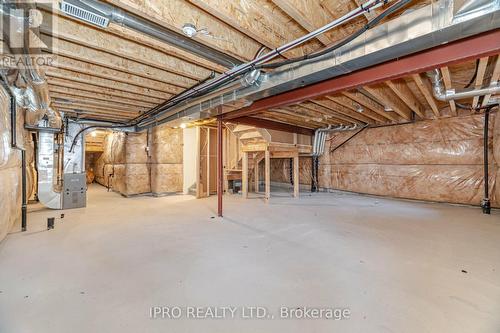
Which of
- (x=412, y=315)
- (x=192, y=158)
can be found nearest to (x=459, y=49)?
(x=412, y=315)

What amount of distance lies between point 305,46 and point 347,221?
271cm

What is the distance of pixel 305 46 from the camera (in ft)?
7.33

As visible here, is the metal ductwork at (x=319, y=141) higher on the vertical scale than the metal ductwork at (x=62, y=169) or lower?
higher

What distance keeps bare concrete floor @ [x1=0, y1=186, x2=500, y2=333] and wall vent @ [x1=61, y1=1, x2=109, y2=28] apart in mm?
1989

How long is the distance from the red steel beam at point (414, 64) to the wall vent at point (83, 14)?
1.97m

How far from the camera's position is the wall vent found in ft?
4.74

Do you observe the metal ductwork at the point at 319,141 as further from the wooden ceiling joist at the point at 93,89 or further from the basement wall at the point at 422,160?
the wooden ceiling joist at the point at 93,89

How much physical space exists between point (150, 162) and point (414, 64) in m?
6.41

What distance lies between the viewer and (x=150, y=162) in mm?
6500

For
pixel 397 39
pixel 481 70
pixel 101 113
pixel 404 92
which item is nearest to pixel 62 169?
pixel 101 113

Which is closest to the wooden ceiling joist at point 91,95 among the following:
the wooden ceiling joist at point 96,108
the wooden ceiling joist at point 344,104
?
the wooden ceiling joist at point 96,108

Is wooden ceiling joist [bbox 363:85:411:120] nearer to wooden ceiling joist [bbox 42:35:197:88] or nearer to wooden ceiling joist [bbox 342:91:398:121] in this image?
wooden ceiling joist [bbox 342:91:398:121]

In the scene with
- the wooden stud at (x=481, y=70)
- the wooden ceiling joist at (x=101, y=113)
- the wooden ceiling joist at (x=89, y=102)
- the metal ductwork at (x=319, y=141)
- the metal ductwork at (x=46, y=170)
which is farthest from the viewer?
the metal ductwork at (x=319, y=141)

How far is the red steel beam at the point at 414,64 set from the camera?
159 cm
